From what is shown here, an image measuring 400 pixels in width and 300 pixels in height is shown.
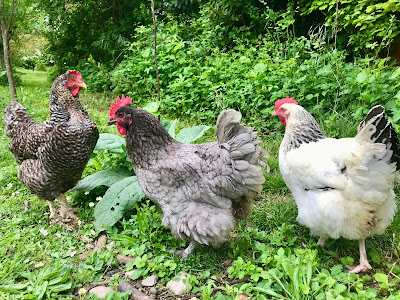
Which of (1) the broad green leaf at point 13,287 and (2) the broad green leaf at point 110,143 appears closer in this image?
(1) the broad green leaf at point 13,287

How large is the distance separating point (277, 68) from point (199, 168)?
340 centimetres

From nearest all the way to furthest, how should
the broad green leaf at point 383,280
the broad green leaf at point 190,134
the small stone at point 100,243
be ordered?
1. the broad green leaf at point 383,280
2. the small stone at point 100,243
3. the broad green leaf at point 190,134

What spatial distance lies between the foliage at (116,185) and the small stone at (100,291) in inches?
26.6

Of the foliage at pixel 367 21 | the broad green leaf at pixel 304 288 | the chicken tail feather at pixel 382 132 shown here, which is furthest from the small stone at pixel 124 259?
the foliage at pixel 367 21

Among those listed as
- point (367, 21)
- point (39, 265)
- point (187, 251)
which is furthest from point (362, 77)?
point (39, 265)

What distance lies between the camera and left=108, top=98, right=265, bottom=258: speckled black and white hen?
7.69ft

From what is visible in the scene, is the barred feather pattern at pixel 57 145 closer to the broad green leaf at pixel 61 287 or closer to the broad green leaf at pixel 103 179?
the broad green leaf at pixel 103 179

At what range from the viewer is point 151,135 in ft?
8.26

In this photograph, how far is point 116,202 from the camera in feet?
9.64

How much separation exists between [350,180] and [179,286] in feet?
4.91

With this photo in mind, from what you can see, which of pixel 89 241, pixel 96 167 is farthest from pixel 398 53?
pixel 89 241

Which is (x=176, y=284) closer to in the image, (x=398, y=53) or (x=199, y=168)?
(x=199, y=168)

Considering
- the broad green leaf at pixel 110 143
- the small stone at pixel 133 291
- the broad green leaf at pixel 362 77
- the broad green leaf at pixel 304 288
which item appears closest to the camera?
the broad green leaf at pixel 304 288

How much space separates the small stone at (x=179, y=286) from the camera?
7.20 ft
